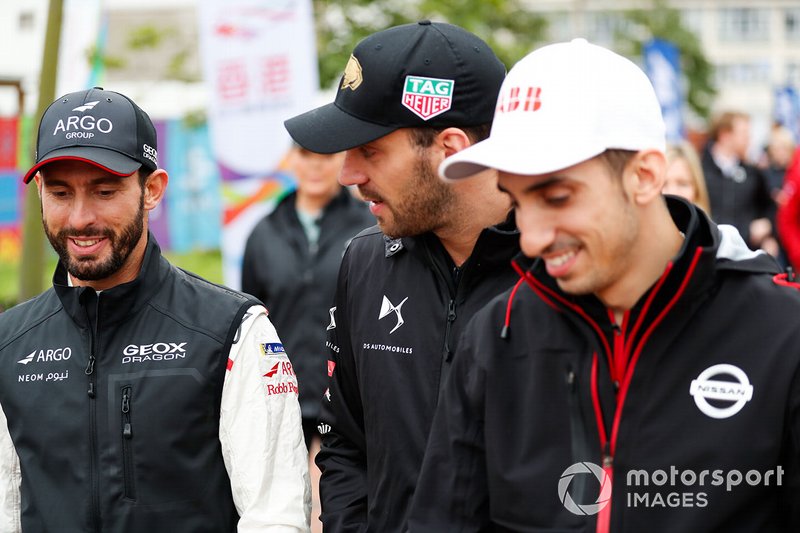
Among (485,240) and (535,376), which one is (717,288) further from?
(485,240)

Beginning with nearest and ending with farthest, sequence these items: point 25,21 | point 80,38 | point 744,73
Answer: point 80,38
point 25,21
point 744,73

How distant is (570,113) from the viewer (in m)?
2.55

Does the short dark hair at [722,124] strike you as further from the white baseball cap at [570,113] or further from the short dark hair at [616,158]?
the short dark hair at [616,158]

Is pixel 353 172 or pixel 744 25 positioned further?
pixel 744 25

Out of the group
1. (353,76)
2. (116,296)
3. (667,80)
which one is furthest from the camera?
(667,80)

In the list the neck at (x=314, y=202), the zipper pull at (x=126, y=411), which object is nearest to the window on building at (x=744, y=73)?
the neck at (x=314, y=202)

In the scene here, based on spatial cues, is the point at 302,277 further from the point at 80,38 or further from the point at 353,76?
the point at 353,76

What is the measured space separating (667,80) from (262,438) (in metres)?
13.0

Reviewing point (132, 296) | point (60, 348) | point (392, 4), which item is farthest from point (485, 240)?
point (392, 4)

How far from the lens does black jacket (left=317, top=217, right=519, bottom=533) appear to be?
3.32 meters

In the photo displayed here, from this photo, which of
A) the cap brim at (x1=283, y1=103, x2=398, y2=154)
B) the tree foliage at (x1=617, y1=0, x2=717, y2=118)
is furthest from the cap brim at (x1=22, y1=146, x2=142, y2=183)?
the tree foliage at (x1=617, y1=0, x2=717, y2=118)

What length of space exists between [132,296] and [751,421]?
188 centimetres

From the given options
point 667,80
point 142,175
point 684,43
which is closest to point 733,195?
point 667,80

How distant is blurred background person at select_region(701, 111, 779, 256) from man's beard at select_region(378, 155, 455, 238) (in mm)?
8626
